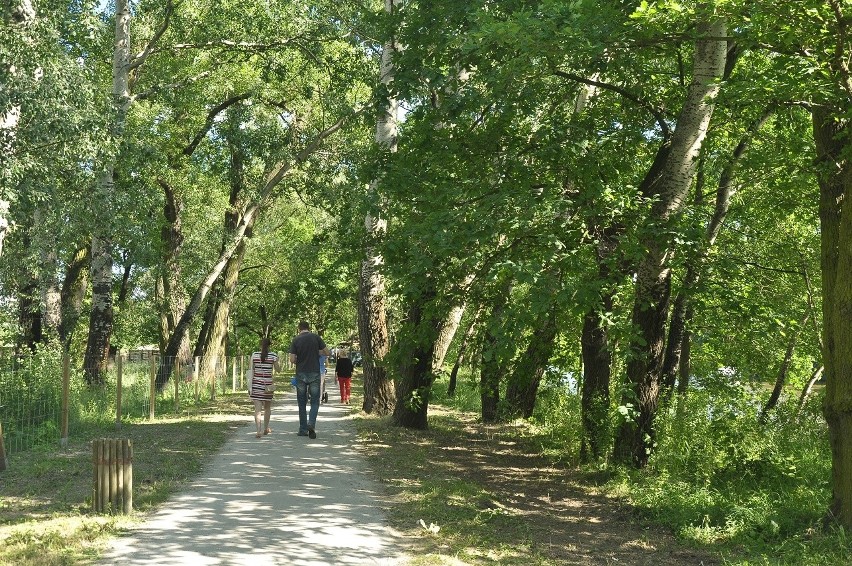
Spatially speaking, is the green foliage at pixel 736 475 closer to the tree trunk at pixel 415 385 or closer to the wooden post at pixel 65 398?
the tree trunk at pixel 415 385

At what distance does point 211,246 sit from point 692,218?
27.5m

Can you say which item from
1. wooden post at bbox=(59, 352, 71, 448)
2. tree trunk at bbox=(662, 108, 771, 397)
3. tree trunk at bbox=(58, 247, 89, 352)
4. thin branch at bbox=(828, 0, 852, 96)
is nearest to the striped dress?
wooden post at bbox=(59, 352, 71, 448)

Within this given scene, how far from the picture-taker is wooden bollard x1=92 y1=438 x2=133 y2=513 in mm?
8297

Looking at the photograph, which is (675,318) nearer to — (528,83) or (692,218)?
(692,218)

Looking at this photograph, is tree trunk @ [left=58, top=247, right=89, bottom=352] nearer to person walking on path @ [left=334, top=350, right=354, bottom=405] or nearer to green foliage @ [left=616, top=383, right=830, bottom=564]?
person walking on path @ [left=334, top=350, right=354, bottom=405]

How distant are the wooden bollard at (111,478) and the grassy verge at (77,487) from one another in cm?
14

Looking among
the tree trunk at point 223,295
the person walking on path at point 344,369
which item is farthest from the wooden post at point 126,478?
the tree trunk at point 223,295

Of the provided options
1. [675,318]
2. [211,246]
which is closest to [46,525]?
[675,318]

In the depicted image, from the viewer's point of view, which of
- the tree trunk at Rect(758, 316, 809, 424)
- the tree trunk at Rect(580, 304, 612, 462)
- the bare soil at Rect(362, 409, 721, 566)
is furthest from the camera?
the tree trunk at Rect(758, 316, 809, 424)

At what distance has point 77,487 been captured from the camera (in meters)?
9.81

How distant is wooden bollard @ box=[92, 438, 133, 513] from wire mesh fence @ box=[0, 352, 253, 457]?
423cm

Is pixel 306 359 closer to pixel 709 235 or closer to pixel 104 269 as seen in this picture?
pixel 709 235

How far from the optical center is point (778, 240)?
58.3 feet

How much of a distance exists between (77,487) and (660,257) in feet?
22.7
